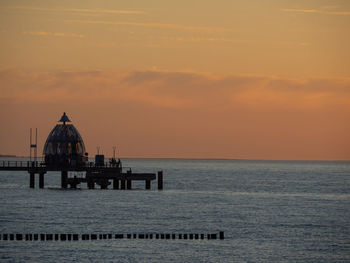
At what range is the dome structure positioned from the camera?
125 meters

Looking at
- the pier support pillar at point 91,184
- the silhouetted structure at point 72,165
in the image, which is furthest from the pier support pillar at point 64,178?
the pier support pillar at point 91,184

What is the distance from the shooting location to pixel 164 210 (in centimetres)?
9238

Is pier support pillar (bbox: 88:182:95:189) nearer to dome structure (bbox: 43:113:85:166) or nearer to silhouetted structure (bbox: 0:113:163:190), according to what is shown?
silhouetted structure (bbox: 0:113:163:190)

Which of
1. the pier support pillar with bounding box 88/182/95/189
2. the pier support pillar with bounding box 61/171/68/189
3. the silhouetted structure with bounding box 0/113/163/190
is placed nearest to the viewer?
the silhouetted structure with bounding box 0/113/163/190

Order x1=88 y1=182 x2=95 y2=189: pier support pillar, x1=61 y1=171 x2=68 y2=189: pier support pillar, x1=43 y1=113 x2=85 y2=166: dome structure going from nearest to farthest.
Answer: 1. x1=88 y1=182 x2=95 y2=189: pier support pillar
2. x1=61 y1=171 x2=68 y2=189: pier support pillar
3. x1=43 y1=113 x2=85 y2=166: dome structure

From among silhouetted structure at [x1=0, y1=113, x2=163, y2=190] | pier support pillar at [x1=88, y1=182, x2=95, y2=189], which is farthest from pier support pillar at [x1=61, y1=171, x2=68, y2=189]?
pier support pillar at [x1=88, y1=182, x2=95, y2=189]

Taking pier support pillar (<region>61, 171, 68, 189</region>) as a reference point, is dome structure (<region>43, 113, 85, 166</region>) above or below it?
above

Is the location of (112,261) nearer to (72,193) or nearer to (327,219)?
(327,219)

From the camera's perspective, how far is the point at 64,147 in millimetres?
126000

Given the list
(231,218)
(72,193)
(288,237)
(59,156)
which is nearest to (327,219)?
(231,218)

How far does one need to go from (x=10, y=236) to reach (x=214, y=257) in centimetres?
1699

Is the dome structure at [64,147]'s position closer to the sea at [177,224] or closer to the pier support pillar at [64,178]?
the pier support pillar at [64,178]

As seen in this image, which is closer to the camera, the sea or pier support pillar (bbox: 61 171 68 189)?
the sea

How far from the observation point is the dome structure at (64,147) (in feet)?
411
